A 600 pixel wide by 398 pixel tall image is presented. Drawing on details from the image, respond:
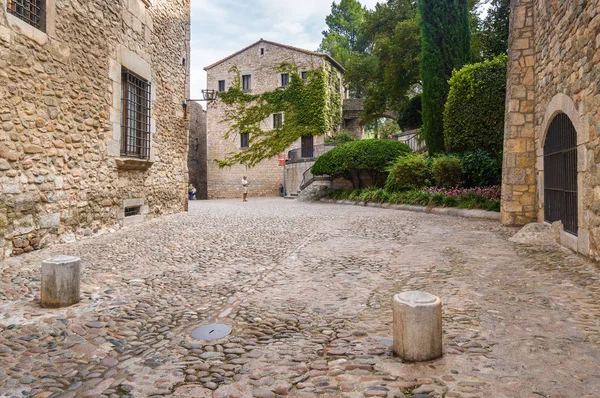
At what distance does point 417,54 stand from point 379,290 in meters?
19.5

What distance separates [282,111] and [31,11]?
21.4 meters

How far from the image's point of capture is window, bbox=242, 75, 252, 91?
2706 cm

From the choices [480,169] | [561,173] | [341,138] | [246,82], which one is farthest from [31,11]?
[246,82]

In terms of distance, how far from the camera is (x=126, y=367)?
2195mm

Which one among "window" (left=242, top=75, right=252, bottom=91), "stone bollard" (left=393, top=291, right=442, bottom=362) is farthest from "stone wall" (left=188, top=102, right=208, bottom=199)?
"stone bollard" (left=393, top=291, right=442, bottom=362)

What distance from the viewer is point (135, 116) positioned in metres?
8.70

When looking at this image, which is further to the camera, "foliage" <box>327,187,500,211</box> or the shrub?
the shrub

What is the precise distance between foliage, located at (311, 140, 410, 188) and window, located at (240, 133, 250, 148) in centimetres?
1086

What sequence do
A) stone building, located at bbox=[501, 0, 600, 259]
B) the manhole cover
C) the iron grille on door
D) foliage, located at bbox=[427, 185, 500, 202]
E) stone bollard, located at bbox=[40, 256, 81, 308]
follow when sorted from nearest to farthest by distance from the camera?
the manhole cover < stone bollard, located at bbox=[40, 256, 81, 308] < stone building, located at bbox=[501, 0, 600, 259] < the iron grille on door < foliage, located at bbox=[427, 185, 500, 202]

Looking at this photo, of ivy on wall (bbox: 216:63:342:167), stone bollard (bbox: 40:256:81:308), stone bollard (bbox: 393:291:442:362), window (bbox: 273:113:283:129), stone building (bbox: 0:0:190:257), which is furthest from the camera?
window (bbox: 273:113:283:129)

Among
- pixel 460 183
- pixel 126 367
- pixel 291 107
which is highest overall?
pixel 291 107

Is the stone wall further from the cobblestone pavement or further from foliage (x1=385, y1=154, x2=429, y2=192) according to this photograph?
the cobblestone pavement

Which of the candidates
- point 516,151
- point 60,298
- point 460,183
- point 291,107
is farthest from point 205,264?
point 291,107

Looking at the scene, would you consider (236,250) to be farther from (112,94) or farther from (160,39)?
(160,39)
